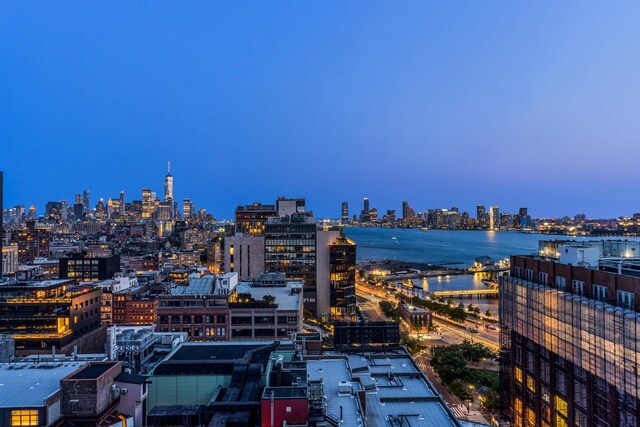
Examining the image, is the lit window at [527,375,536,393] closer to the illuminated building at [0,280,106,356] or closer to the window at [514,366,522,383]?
the window at [514,366,522,383]

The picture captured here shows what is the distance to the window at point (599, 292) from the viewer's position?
3152cm

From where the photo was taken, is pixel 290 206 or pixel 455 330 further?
pixel 290 206

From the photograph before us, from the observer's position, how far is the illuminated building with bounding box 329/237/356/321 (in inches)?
3565

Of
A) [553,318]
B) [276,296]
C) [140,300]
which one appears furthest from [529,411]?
[140,300]

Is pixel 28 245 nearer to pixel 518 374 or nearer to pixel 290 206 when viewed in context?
pixel 290 206

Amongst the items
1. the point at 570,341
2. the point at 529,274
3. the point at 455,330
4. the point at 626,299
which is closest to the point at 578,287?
the point at 570,341

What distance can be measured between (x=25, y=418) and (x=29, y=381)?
4738 millimetres

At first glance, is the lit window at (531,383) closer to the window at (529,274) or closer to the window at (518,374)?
the window at (518,374)

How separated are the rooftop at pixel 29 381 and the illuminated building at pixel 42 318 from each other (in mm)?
33832

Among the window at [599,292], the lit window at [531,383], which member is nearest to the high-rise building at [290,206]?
the lit window at [531,383]

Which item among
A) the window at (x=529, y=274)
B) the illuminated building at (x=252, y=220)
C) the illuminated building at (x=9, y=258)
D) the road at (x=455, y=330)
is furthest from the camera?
the illuminated building at (x=9, y=258)

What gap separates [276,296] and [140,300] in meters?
43.7

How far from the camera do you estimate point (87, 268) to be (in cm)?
12225

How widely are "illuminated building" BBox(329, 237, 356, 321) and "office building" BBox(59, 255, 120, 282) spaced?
2534 inches
